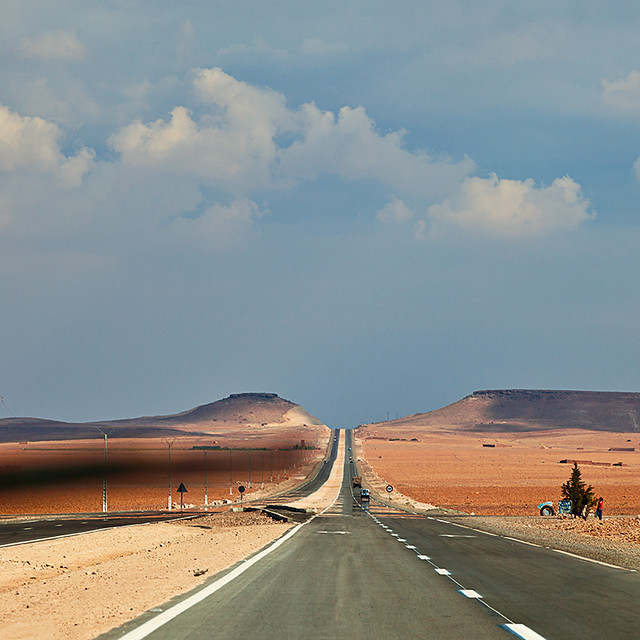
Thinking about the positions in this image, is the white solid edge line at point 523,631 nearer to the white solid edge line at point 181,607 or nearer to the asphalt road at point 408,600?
the asphalt road at point 408,600

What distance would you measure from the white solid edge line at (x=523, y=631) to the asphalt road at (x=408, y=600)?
15 millimetres

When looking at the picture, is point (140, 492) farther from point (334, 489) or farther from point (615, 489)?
point (615, 489)

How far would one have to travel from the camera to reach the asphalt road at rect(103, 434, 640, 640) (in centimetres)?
1133

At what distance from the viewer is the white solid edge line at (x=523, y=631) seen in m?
10.8

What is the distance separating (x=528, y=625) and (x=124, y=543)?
31.6 m

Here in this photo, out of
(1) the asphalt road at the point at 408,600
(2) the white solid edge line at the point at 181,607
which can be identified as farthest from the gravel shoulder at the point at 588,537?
(2) the white solid edge line at the point at 181,607

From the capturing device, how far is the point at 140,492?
120188mm

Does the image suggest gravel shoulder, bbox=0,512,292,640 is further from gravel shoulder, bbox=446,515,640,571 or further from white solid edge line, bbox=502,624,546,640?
gravel shoulder, bbox=446,515,640,571

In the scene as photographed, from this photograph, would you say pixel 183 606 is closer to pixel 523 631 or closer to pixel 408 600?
pixel 408 600

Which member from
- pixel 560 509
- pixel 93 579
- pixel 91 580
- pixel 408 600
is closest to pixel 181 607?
pixel 408 600

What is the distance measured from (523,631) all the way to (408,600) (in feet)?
11.4

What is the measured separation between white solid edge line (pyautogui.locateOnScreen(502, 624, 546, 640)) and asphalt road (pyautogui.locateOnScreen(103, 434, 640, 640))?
→ 1cm

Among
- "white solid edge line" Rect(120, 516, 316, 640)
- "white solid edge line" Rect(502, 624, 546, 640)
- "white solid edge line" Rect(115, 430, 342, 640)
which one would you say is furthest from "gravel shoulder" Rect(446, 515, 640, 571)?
"white solid edge line" Rect(502, 624, 546, 640)

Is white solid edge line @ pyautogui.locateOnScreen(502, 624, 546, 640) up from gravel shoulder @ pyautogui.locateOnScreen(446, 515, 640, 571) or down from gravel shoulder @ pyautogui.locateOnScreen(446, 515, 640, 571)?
up
